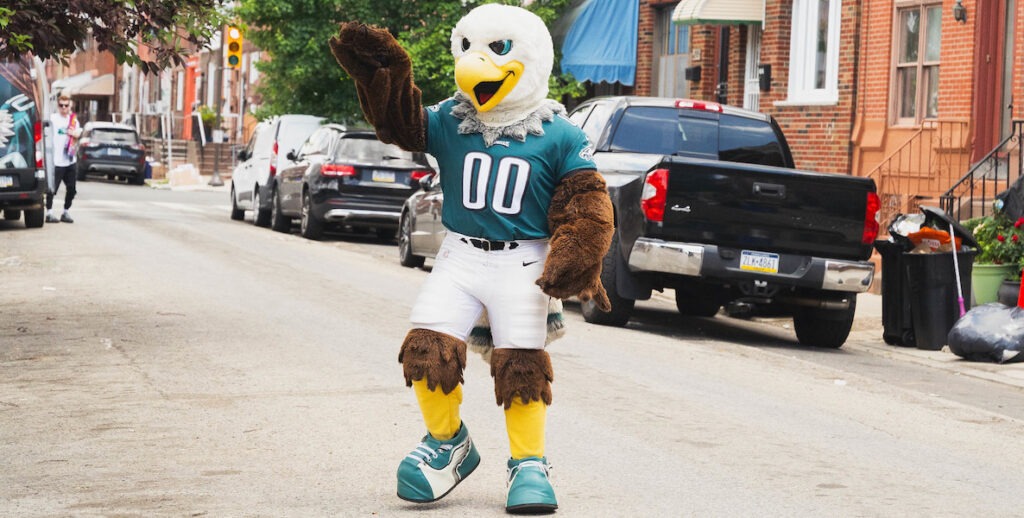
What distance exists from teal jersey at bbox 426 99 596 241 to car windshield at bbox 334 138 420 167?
1478cm

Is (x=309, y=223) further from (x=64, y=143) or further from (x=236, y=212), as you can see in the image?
(x=236, y=212)

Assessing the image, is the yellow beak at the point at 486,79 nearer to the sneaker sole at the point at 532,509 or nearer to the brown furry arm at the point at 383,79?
the brown furry arm at the point at 383,79

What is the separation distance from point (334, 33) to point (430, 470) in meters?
21.8

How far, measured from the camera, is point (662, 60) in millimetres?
26578

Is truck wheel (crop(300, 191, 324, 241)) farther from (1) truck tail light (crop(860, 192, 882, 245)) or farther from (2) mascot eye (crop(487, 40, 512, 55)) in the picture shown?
(2) mascot eye (crop(487, 40, 512, 55))

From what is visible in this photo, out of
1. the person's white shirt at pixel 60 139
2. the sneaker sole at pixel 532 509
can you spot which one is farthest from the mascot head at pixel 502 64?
the person's white shirt at pixel 60 139

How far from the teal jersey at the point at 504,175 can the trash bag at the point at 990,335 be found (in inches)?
268

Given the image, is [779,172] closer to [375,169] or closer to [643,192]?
[643,192]

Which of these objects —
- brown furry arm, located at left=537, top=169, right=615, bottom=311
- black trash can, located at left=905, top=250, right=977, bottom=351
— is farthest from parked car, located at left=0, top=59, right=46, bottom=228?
brown furry arm, located at left=537, top=169, right=615, bottom=311

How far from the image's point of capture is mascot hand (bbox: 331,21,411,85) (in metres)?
5.38

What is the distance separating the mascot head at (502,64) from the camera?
18.5 ft

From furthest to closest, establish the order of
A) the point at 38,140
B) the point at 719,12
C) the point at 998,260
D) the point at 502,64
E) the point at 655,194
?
the point at 719,12 → the point at 38,140 → the point at 998,260 → the point at 655,194 → the point at 502,64

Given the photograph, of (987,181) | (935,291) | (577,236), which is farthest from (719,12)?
(577,236)

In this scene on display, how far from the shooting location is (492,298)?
219 inches
